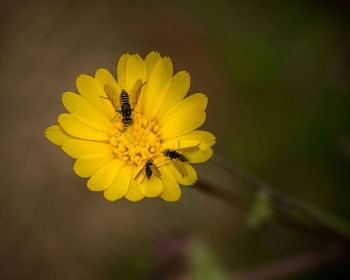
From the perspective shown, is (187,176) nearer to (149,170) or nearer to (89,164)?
(149,170)

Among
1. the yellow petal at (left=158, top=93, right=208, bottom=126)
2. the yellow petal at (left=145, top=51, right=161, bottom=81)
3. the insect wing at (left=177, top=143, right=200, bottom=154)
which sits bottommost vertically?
the insect wing at (left=177, top=143, right=200, bottom=154)

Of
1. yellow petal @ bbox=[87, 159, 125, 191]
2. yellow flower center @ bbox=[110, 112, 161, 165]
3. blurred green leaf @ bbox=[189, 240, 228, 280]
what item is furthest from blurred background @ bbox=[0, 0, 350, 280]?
yellow petal @ bbox=[87, 159, 125, 191]

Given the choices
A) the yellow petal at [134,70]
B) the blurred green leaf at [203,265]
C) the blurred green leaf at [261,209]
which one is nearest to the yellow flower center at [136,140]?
the yellow petal at [134,70]

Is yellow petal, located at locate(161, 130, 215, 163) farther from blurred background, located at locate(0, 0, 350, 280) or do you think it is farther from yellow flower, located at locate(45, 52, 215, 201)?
blurred background, located at locate(0, 0, 350, 280)

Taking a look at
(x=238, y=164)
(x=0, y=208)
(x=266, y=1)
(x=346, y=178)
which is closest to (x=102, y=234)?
(x=0, y=208)

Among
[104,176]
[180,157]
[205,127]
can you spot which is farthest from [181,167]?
[205,127]
